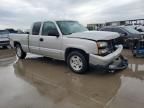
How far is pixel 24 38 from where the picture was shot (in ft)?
27.1

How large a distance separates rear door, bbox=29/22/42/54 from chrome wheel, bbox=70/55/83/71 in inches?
82.5

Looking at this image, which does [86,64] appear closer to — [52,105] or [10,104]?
[52,105]

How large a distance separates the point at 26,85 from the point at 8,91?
0.56 m

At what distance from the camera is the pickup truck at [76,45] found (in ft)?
17.4

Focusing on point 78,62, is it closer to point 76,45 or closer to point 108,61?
point 76,45

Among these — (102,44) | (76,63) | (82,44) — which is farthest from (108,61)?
(76,63)

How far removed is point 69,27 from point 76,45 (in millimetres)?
1234

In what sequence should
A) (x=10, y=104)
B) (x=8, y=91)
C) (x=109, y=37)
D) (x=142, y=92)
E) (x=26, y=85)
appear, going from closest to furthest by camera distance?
(x=10, y=104)
(x=142, y=92)
(x=8, y=91)
(x=26, y=85)
(x=109, y=37)

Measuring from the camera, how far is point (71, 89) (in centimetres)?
461

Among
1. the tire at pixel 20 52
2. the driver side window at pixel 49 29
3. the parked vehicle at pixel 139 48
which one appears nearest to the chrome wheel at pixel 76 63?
the driver side window at pixel 49 29

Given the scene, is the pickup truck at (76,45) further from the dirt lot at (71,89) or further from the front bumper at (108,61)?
the dirt lot at (71,89)

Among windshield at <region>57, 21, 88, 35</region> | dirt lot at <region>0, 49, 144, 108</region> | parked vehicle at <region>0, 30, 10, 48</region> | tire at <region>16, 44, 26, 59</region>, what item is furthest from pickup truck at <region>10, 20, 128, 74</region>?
parked vehicle at <region>0, 30, 10, 48</region>

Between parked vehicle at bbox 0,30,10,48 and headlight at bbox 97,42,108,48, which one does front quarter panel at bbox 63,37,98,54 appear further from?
parked vehicle at bbox 0,30,10,48

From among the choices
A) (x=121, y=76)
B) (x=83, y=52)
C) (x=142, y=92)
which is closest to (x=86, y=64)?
(x=83, y=52)
